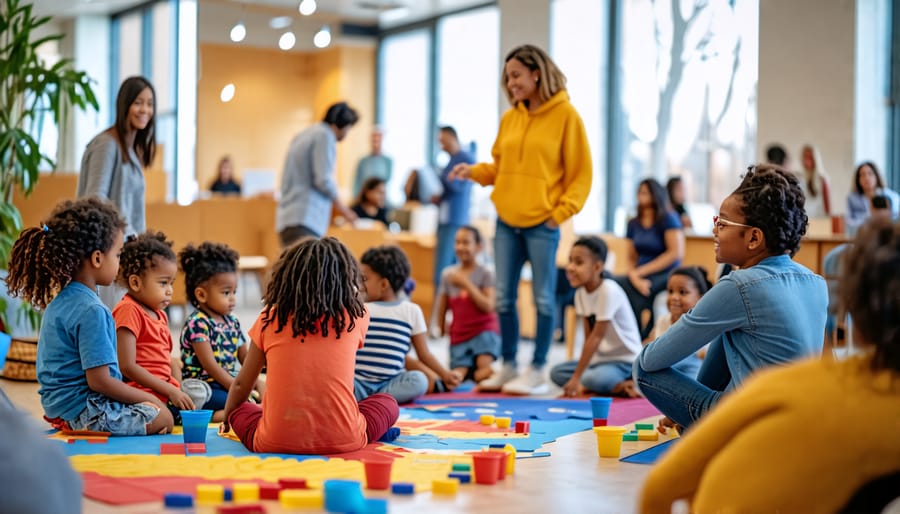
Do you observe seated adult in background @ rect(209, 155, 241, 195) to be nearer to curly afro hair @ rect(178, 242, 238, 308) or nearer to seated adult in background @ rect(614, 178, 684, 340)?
seated adult in background @ rect(614, 178, 684, 340)

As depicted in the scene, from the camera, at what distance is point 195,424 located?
326 cm

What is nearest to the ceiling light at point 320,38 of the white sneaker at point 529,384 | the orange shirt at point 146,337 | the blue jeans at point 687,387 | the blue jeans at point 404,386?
the white sneaker at point 529,384

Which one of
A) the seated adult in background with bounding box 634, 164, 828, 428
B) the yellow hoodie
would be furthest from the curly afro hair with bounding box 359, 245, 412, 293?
the seated adult in background with bounding box 634, 164, 828, 428

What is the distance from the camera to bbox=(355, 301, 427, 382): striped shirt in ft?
14.1

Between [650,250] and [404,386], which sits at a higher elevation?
[650,250]

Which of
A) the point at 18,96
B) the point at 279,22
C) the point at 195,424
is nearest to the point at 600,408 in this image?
the point at 195,424

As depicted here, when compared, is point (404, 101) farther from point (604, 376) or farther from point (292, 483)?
point (292, 483)

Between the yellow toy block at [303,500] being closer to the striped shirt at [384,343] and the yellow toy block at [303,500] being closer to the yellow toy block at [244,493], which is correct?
the yellow toy block at [244,493]

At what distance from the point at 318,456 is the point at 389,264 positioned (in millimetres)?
1499

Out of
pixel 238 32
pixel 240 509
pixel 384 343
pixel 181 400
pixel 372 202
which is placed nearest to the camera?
pixel 240 509

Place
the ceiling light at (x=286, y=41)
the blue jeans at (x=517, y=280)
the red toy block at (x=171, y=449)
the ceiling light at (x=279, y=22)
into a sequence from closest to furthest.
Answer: the red toy block at (x=171, y=449)
the blue jeans at (x=517, y=280)
the ceiling light at (x=279, y=22)
the ceiling light at (x=286, y=41)

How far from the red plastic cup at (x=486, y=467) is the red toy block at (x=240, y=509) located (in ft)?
1.99

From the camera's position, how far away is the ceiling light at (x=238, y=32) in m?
5.98

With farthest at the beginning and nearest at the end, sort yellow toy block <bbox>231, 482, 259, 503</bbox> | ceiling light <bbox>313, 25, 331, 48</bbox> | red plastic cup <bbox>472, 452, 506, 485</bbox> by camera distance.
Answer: ceiling light <bbox>313, 25, 331, 48</bbox>
red plastic cup <bbox>472, 452, 506, 485</bbox>
yellow toy block <bbox>231, 482, 259, 503</bbox>
